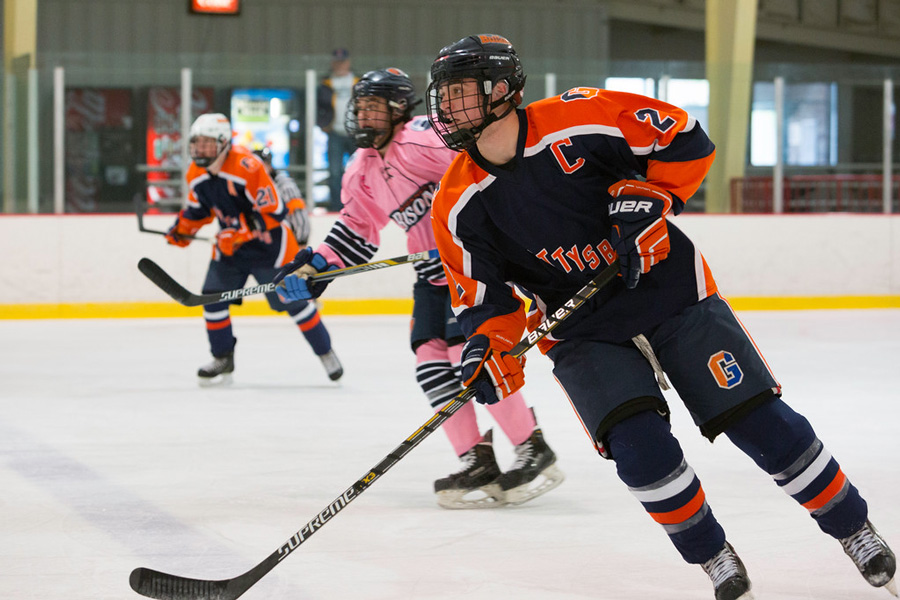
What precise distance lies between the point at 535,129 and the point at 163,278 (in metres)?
2.18

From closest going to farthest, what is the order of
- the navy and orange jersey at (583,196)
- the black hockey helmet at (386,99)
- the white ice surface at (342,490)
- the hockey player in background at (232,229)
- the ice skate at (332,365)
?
the navy and orange jersey at (583,196) → the white ice surface at (342,490) → the black hockey helmet at (386,99) → the ice skate at (332,365) → the hockey player in background at (232,229)

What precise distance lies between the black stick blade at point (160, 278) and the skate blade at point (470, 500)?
4.68ft

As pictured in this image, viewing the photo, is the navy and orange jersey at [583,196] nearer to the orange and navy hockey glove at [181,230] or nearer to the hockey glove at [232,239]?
the hockey glove at [232,239]

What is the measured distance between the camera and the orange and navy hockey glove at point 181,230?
203 inches

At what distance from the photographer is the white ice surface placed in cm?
214

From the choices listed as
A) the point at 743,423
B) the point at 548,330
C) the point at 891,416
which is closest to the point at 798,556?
the point at 743,423

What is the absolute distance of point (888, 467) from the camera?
3031mm

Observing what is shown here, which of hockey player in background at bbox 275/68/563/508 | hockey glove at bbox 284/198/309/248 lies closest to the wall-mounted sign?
hockey glove at bbox 284/198/309/248

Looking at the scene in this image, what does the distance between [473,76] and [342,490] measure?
4.36 ft

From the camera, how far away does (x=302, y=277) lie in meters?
2.99

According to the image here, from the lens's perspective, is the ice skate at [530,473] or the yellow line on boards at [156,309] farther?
the yellow line on boards at [156,309]

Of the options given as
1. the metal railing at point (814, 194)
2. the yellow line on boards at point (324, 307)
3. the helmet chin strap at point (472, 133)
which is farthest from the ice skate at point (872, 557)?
the metal railing at point (814, 194)

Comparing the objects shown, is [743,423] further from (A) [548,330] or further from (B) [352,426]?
(B) [352,426]

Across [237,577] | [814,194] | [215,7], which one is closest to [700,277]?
[237,577]
